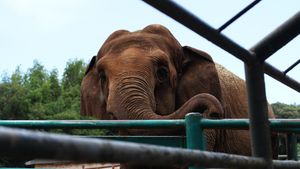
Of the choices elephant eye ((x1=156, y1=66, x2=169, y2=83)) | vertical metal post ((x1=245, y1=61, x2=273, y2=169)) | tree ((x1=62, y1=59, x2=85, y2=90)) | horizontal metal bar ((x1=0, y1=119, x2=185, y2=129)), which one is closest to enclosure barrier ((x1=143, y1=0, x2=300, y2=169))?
vertical metal post ((x1=245, y1=61, x2=273, y2=169))

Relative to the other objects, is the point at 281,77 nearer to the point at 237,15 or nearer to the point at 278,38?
the point at 278,38

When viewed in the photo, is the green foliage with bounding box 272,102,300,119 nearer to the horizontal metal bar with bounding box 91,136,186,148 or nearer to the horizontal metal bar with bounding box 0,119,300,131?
the horizontal metal bar with bounding box 91,136,186,148

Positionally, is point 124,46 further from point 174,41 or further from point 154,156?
point 154,156

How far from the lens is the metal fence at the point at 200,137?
77cm

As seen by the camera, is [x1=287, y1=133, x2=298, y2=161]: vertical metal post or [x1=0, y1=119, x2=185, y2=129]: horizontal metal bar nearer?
[x1=0, y1=119, x2=185, y2=129]: horizontal metal bar

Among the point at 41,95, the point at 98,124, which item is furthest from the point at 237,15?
the point at 41,95

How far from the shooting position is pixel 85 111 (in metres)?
6.93

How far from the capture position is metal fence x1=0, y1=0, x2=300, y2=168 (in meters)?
0.77

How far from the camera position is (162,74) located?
242 inches

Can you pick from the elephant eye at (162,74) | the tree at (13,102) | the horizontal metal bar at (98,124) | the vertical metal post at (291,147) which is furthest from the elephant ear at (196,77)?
the tree at (13,102)

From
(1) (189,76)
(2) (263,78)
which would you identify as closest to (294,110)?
(1) (189,76)

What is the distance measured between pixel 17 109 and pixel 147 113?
130 feet

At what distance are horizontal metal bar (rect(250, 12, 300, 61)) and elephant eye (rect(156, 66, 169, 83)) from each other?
14.6ft

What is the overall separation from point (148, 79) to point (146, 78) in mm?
38
